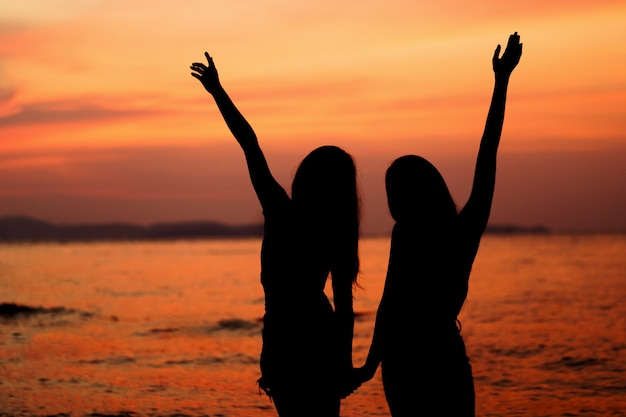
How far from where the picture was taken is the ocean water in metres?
11.7

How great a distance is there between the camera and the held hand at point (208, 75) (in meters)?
3.93

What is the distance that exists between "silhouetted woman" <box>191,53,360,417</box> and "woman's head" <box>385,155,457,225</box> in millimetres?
229

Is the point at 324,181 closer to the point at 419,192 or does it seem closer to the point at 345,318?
Answer: the point at 419,192

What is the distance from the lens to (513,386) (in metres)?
13.4

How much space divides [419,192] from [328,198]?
44cm

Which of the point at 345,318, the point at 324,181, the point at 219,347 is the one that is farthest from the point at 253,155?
the point at 219,347

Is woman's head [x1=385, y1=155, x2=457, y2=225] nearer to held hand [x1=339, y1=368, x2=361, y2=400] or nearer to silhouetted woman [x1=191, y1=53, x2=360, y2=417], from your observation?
silhouetted woman [x1=191, y1=53, x2=360, y2=417]

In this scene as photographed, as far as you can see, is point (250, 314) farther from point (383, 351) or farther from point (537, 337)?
point (383, 351)

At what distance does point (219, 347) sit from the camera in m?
18.0

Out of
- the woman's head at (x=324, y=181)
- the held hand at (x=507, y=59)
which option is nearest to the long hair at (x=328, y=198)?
the woman's head at (x=324, y=181)

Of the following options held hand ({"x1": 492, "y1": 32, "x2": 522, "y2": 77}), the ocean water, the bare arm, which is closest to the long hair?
the bare arm

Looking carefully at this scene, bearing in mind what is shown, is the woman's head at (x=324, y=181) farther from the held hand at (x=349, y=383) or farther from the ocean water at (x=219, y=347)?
the held hand at (x=349, y=383)

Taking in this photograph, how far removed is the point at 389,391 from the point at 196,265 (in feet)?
153

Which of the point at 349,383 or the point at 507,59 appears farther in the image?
the point at 349,383
